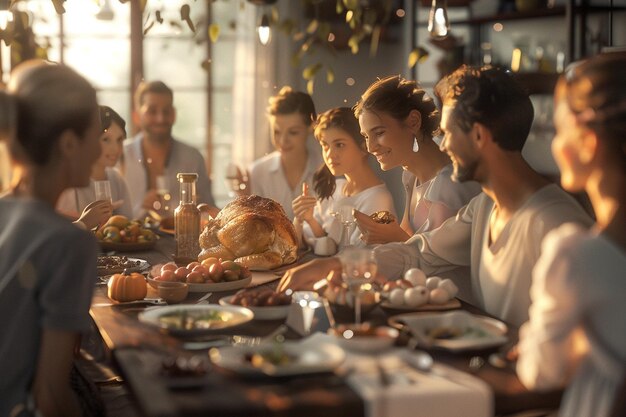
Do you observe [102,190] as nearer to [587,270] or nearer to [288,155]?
[288,155]

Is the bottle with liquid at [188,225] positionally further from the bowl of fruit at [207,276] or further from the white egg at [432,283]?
the white egg at [432,283]

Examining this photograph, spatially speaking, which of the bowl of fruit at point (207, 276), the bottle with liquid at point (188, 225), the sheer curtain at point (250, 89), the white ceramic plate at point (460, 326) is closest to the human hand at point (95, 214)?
the bottle with liquid at point (188, 225)

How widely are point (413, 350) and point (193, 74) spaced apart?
5.96 m

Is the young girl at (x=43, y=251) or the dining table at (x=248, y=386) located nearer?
the dining table at (x=248, y=386)

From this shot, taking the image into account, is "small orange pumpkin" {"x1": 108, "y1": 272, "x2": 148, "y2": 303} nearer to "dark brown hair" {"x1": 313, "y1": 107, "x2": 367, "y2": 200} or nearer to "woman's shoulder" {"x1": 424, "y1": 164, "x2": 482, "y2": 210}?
"woman's shoulder" {"x1": 424, "y1": 164, "x2": 482, "y2": 210}

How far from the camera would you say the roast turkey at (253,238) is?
329 centimetres

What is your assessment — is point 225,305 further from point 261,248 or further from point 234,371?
point 261,248

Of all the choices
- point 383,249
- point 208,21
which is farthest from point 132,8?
point 383,249

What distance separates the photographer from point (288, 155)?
532 centimetres

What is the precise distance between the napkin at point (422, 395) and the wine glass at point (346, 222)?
1.84 metres

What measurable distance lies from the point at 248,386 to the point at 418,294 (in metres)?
0.80

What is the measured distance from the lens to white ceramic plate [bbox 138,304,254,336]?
7.14 feet

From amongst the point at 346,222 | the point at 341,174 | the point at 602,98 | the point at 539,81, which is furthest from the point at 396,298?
the point at 539,81

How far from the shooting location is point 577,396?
1.65 meters
